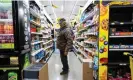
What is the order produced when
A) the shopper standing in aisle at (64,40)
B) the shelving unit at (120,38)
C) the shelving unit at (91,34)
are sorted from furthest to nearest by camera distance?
the shopper standing in aisle at (64,40)
the shelving unit at (91,34)
the shelving unit at (120,38)

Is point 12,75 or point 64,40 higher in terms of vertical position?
point 64,40

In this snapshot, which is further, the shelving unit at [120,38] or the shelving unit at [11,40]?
the shelving unit at [120,38]

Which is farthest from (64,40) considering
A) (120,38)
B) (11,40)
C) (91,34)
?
(11,40)

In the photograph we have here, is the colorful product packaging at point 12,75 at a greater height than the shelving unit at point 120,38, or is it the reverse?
the shelving unit at point 120,38

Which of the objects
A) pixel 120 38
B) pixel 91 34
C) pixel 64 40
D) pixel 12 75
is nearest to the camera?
pixel 12 75

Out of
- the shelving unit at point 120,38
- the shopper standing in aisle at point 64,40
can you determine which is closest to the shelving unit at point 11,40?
the shelving unit at point 120,38

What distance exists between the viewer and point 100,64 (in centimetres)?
376

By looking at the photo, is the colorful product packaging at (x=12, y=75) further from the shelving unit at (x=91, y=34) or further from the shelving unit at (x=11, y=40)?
the shelving unit at (x=91, y=34)

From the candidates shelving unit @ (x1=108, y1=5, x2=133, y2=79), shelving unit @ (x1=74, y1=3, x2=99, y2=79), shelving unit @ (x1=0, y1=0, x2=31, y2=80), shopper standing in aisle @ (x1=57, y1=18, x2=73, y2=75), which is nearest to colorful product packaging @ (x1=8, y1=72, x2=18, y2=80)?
shelving unit @ (x1=0, y1=0, x2=31, y2=80)

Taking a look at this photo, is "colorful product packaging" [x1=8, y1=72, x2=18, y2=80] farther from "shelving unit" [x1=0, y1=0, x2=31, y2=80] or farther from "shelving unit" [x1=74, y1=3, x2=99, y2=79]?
"shelving unit" [x1=74, y1=3, x2=99, y2=79]

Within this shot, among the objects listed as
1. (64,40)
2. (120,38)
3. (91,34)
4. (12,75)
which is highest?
(91,34)

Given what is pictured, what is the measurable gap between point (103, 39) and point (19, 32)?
73.0 inches

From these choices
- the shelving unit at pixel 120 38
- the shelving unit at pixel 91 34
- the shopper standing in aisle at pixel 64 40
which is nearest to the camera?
the shelving unit at pixel 120 38

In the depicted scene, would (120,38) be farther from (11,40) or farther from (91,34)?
(11,40)
